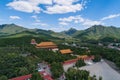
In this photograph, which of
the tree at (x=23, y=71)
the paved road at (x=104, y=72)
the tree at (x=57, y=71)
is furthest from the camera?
the tree at (x=23, y=71)

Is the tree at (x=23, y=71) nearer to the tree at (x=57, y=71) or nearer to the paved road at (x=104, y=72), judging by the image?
the tree at (x=57, y=71)

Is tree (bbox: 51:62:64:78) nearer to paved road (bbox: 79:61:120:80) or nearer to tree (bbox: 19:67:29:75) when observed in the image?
tree (bbox: 19:67:29:75)

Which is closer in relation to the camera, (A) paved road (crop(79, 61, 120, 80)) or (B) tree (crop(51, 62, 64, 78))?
(A) paved road (crop(79, 61, 120, 80))

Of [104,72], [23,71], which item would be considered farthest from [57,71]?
[104,72]

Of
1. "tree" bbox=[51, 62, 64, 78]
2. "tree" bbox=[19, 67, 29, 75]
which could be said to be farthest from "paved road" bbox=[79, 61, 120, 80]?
"tree" bbox=[19, 67, 29, 75]

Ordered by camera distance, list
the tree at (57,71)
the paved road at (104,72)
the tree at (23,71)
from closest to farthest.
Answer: the paved road at (104,72) < the tree at (57,71) < the tree at (23,71)

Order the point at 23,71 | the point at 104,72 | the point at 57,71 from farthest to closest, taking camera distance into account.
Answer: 1. the point at 23,71
2. the point at 57,71
3. the point at 104,72

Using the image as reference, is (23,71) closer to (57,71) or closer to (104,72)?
(57,71)

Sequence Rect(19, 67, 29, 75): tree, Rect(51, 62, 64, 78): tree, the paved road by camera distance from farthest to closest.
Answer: Rect(19, 67, 29, 75): tree
Rect(51, 62, 64, 78): tree
the paved road

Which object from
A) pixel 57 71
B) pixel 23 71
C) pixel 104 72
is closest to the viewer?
pixel 104 72

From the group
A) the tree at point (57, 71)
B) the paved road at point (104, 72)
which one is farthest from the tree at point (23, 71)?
the paved road at point (104, 72)

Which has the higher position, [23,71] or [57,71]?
[57,71]
